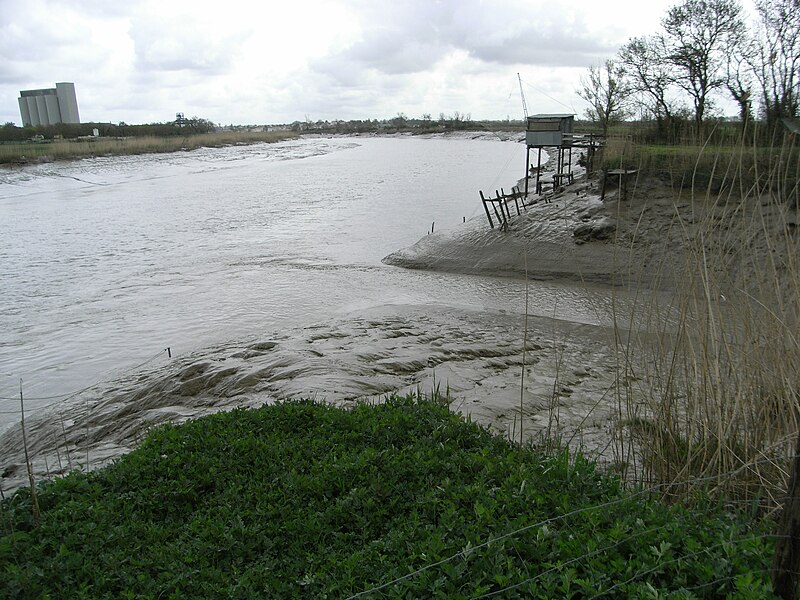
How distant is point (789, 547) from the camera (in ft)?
7.82

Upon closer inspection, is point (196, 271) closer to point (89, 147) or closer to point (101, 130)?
point (89, 147)

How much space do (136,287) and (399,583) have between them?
13490mm

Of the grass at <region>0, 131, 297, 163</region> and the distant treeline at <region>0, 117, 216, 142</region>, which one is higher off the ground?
the distant treeline at <region>0, 117, 216, 142</region>

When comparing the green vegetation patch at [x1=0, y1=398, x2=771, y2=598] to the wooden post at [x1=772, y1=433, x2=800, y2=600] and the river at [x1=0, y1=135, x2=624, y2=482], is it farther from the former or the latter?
the river at [x1=0, y1=135, x2=624, y2=482]

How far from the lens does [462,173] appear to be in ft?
136

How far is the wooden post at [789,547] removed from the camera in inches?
90.3

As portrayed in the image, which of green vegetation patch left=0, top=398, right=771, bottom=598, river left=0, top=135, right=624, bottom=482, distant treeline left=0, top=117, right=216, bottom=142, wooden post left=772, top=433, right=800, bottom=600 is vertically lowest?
river left=0, top=135, right=624, bottom=482

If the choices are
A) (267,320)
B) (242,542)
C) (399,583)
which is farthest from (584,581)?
(267,320)

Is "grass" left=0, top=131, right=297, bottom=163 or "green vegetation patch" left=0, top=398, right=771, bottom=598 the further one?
"grass" left=0, top=131, right=297, bottom=163

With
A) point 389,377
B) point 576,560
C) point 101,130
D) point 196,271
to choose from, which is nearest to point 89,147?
point 101,130

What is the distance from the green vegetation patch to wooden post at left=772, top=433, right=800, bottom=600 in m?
0.09

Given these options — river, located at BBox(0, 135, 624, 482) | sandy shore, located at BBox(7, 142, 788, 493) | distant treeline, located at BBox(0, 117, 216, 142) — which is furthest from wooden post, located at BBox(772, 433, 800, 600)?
distant treeline, located at BBox(0, 117, 216, 142)

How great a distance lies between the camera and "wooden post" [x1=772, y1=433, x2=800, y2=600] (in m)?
2.29

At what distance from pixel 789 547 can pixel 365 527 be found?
227 centimetres
